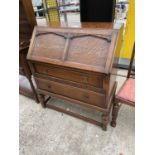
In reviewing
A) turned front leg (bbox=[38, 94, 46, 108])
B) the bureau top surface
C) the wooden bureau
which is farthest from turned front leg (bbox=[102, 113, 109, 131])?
turned front leg (bbox=[38, 94, 46, 108])

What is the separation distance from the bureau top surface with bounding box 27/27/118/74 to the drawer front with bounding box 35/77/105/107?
29cm

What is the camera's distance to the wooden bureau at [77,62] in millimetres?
1094

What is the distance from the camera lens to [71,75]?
129 cm

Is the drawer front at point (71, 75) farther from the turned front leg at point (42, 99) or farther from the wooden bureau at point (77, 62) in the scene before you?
the turned front leg at point (42, 99)

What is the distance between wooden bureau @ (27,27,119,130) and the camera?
1.09 meters

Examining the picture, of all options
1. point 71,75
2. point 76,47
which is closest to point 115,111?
point 71,75

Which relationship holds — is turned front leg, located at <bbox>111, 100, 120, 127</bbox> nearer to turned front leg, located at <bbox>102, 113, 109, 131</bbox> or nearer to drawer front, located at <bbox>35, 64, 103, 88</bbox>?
turned front leg, located at <bbox>102, 113, 109, 131</bbox>

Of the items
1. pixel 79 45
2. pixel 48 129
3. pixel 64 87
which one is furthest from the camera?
pixel 48 129

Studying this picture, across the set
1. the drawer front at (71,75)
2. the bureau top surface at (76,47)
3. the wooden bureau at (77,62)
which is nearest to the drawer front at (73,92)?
the wooden bureau at (77,62)

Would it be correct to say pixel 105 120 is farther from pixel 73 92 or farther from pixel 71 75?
pixel 71 75
